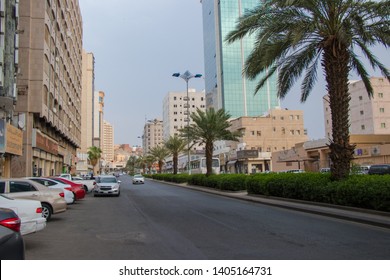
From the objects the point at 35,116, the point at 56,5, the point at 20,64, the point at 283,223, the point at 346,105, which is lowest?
the point at 283,223

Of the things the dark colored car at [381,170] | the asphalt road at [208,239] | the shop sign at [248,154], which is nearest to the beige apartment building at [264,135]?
the shop sign at [248,154]

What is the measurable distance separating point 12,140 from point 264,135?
76.6m

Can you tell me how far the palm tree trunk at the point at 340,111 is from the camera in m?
16.9

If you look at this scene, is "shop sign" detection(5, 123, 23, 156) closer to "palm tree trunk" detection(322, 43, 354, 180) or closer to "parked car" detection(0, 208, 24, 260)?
"palm tree trunk" detection(322, 43, 354, 180)

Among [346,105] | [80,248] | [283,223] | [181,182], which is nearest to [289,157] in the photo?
[181,182]

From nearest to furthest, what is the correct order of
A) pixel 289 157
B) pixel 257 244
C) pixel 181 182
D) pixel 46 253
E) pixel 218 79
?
pixel 46 253, pixel 257 244, pixel 181 182, pixel 289 157, pixel 218 79

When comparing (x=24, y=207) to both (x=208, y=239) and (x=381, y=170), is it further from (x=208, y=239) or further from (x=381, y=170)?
(x=381, y=170)

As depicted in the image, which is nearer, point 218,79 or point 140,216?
point 140,216

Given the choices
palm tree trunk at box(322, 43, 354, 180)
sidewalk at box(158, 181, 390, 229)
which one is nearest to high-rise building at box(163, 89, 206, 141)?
sidewalk at box(158, 181, 390, 229)

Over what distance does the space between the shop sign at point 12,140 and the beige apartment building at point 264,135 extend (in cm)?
6333

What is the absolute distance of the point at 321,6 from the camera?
1692 centimetres

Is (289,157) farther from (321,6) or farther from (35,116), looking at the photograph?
(321,6)

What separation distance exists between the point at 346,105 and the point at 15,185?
44.8 ft

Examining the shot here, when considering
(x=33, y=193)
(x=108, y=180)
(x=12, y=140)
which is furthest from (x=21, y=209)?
(x=12, y=140)
